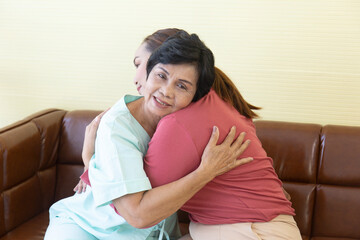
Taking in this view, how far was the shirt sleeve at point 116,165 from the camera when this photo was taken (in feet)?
4.77

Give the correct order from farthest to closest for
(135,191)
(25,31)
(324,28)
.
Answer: (25,31), (324,28), (135,191)

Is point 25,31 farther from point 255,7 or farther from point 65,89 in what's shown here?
point 255,7

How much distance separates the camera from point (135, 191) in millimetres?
1447

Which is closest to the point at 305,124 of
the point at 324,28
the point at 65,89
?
the point at 324,28

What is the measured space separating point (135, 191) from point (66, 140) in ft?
Result: 3.79

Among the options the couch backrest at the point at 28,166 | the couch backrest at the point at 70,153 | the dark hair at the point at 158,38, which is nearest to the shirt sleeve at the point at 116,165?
the dark hair at the point at 158,38

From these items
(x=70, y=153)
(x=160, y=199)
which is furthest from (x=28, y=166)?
(x=160, y=199)

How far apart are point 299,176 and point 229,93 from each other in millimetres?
771

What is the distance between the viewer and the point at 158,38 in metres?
1.71

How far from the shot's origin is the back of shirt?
1441mm

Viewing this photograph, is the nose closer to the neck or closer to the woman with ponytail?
the woman with ponytail

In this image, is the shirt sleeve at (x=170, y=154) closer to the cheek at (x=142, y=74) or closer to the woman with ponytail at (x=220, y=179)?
the woman with ponytail at (x=220, y=179)

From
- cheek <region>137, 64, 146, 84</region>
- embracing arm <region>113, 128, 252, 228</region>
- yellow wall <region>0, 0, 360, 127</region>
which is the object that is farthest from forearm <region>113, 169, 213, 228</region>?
yellow wall <region>0, 0, 360, 127</region>

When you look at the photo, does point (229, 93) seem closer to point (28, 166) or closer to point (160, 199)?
point (160, 199)
